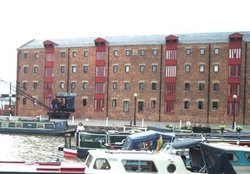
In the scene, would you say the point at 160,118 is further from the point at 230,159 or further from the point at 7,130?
the point at 230,159

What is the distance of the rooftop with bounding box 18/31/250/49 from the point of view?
65.3 meters

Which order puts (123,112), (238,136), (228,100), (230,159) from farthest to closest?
(123,112)
(228,100)
(238,136)
(230,159)

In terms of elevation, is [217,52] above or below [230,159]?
above

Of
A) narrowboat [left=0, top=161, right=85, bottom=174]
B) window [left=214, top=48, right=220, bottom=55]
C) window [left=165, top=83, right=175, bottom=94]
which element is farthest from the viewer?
window [left=165, top=83, right=175, bottom=94]

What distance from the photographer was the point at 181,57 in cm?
6575

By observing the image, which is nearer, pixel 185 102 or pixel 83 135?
pixel 83 135

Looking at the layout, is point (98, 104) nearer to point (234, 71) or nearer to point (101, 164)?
point (234, 71)

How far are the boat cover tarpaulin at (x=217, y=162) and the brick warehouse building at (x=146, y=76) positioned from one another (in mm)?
41416

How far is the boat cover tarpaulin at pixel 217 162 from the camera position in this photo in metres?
17.4

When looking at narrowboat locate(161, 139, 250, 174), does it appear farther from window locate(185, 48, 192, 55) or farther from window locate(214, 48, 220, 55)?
window locate(185, 48, 192, 55)

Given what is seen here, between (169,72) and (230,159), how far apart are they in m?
47.6

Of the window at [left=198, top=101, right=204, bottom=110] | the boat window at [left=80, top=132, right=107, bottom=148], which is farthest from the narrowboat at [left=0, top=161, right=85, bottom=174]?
the window at [left=198, top=101, right=204, bottom=110]

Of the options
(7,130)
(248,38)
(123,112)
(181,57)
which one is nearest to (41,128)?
(7,130)

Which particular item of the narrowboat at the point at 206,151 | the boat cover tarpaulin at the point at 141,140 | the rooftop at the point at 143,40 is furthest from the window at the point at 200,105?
the narrowboat at the point at 206,151
